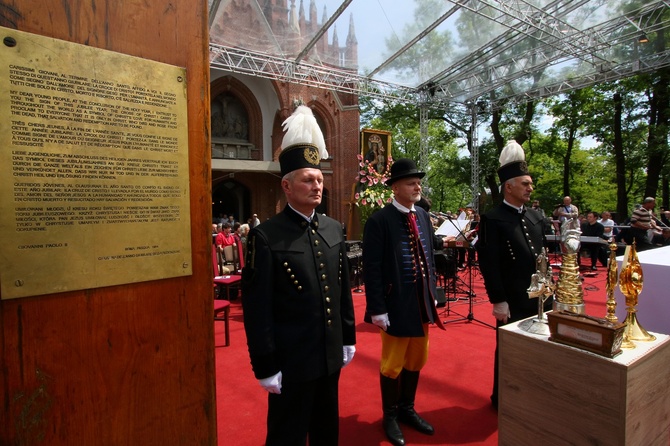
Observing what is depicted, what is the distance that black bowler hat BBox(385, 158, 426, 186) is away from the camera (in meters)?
3.02

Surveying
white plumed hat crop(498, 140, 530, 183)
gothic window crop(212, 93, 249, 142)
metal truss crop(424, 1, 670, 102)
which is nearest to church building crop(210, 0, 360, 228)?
gothic window crop(212, 93, 249, 142)

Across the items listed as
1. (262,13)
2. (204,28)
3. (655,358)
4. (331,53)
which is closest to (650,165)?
(331,53)

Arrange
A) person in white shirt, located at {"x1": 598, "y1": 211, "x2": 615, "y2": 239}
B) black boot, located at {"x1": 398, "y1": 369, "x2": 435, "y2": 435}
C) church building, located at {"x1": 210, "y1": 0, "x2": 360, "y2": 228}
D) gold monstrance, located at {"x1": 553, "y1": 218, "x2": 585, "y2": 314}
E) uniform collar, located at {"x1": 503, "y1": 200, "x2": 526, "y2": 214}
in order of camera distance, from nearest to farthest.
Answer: gold monstrance, located at {"x1": 553, "y1": 218, "x2": 585, "y2": 314} → black boot, located at {"x1": 398, "y1": 369, "x2": 435, "y2": 435} → uniform collar, located at {"x1": 503, "y1": 200, "x2": 526, "y2": 214} → person in white shirt, located at {"x1": 598, "y1": 211, "x2": 615, "y2": 239} → church building, located at {"x1": 210, "y1": 0, "x2": 360, "y2": 228}

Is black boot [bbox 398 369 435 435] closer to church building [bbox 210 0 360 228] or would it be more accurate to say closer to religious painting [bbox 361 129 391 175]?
church building [bbox 210 0 360 228]

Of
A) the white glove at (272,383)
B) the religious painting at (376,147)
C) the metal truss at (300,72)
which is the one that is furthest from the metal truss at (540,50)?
the white glove at (272,383)

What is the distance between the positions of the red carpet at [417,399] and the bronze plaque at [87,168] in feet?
6.57

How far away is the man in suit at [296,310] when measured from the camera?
194 centimetres

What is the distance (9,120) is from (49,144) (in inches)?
4.9

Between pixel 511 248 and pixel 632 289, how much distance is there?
103cm

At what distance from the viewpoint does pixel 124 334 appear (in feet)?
4.80

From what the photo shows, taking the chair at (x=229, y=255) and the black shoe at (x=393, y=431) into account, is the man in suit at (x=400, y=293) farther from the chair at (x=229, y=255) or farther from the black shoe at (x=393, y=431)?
the chair at (x=229, y=255)

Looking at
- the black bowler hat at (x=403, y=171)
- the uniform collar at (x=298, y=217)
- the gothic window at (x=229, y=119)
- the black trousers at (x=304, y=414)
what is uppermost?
the gothic window at (x=229, y=119)

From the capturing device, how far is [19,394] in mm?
1257

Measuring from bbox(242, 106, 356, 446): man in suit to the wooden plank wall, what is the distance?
29 cm
